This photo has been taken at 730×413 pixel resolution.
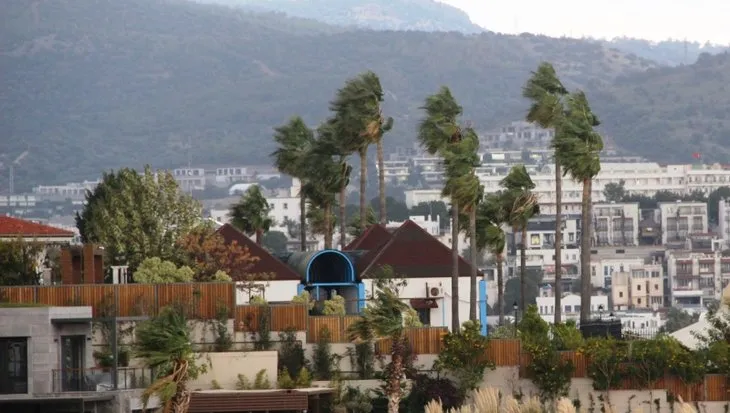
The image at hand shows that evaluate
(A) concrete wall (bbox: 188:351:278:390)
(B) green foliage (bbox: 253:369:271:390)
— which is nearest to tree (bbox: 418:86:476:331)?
(A) concrete wall (bbox: 188:351:278:390)

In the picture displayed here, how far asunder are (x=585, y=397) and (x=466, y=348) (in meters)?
3.62

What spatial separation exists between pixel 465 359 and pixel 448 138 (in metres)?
22.3

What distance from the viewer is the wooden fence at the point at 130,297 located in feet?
199

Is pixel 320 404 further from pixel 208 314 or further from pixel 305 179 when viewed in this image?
pixel 305 179

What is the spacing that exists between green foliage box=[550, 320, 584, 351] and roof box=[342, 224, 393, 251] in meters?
22.8

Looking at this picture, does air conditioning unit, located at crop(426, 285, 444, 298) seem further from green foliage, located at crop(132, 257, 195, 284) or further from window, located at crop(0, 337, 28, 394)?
window, located at crop(0, 337, 28, 394)

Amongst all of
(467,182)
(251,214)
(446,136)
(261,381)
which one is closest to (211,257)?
(467,182)

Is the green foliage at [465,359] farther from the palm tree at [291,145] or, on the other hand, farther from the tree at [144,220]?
the palm tree at [291,145]

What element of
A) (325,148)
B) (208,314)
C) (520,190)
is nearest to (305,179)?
(325,148)

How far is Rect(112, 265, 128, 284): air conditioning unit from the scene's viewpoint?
2835 inches

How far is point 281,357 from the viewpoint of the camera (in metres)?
62.2

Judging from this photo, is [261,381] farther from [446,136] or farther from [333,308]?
[446,136]

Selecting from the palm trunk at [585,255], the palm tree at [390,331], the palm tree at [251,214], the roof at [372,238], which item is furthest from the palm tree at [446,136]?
the palm tree at [251,214]

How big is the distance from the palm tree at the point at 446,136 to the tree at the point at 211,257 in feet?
23.2
